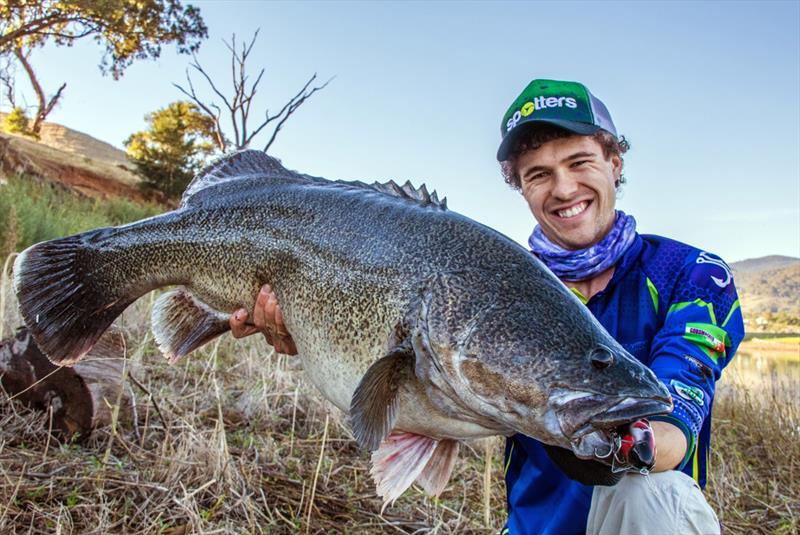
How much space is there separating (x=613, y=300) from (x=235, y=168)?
1.68 m

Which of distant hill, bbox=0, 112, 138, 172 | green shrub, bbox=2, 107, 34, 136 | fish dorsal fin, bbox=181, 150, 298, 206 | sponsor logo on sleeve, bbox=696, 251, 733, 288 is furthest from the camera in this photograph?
distant hill, bbox=0, 112, 138, 172

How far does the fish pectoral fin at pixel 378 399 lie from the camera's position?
1808mm

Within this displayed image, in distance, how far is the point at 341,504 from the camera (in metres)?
3.50

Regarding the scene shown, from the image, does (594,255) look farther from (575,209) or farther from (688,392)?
(688,392)

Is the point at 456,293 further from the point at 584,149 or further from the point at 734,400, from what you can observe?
the point at 734,400

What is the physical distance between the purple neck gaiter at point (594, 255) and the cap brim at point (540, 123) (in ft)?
1.43

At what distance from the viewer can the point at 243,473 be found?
346cm

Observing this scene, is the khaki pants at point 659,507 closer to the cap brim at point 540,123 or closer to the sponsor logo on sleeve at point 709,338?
the sponsor logo on sleeve at point 709,338

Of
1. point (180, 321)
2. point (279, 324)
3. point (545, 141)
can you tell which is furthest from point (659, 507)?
point (180, 321)

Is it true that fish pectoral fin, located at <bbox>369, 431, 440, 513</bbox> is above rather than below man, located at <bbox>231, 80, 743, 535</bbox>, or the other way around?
below

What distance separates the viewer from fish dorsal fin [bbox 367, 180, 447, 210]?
7.29 feet

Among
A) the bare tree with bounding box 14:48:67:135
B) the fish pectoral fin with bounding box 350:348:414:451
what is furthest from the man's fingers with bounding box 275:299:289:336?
the bare tree with bounding box 14:48:67:135

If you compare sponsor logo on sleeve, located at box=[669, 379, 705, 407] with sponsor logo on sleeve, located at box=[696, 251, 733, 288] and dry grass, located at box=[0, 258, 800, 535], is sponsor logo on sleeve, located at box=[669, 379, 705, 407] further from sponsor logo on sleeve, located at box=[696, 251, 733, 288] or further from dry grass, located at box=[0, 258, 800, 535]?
dry grass, located at box=[0, 258, 800, 535]

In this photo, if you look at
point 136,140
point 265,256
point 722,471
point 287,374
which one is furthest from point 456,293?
point 136,140
